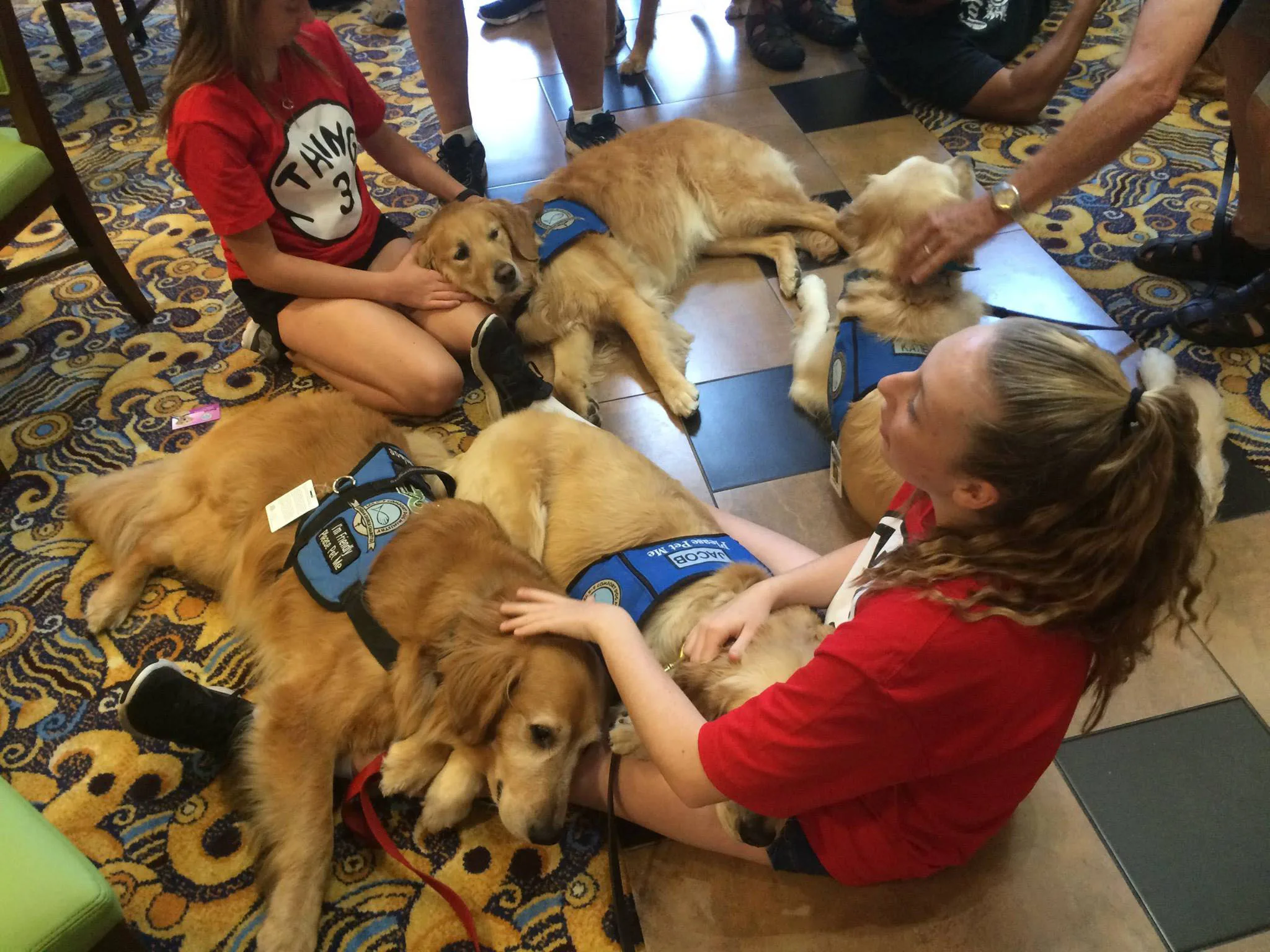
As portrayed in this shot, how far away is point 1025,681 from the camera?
1.03 meters

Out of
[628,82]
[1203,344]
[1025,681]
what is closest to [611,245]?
[628,82]

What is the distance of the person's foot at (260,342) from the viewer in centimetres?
265

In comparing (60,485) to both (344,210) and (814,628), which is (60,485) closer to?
(344,210)

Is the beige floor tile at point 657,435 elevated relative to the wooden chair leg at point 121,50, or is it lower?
lower

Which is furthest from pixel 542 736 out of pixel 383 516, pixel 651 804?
pixel 383 516

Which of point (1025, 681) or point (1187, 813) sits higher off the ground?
point (1025, 681)

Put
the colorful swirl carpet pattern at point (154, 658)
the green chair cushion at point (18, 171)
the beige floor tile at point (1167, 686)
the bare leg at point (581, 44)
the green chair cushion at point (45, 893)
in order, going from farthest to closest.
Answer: the bare leg at point (581, 44) < the green chair cushion at point (18, 171) < the beige floor tile at point (1167, 686) < the colorful swirl carpet pattern at point (154, 658) < the green chair cushion at point (45, 893)

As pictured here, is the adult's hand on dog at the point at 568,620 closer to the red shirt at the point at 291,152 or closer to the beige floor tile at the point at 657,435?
the beige floor tile at the point at 657,435

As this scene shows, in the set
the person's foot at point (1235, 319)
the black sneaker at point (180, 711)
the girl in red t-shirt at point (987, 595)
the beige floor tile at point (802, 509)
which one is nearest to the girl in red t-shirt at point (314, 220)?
the beige floor tile at point (802, 509)

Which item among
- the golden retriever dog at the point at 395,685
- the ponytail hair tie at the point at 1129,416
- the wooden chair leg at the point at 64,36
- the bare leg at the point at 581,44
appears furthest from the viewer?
the wooden chair leg at the point at 64,36

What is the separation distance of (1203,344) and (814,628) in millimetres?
2085

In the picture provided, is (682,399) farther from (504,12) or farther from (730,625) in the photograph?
(504,12)

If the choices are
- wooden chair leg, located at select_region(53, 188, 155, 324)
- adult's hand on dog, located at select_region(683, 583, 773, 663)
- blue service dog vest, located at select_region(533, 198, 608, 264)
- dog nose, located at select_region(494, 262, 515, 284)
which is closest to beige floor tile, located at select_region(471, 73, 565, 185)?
blue service dog vest, located at select_region(533, 198, 608, 264)

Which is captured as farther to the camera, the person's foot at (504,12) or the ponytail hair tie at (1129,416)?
the person's foot at (504,12)
